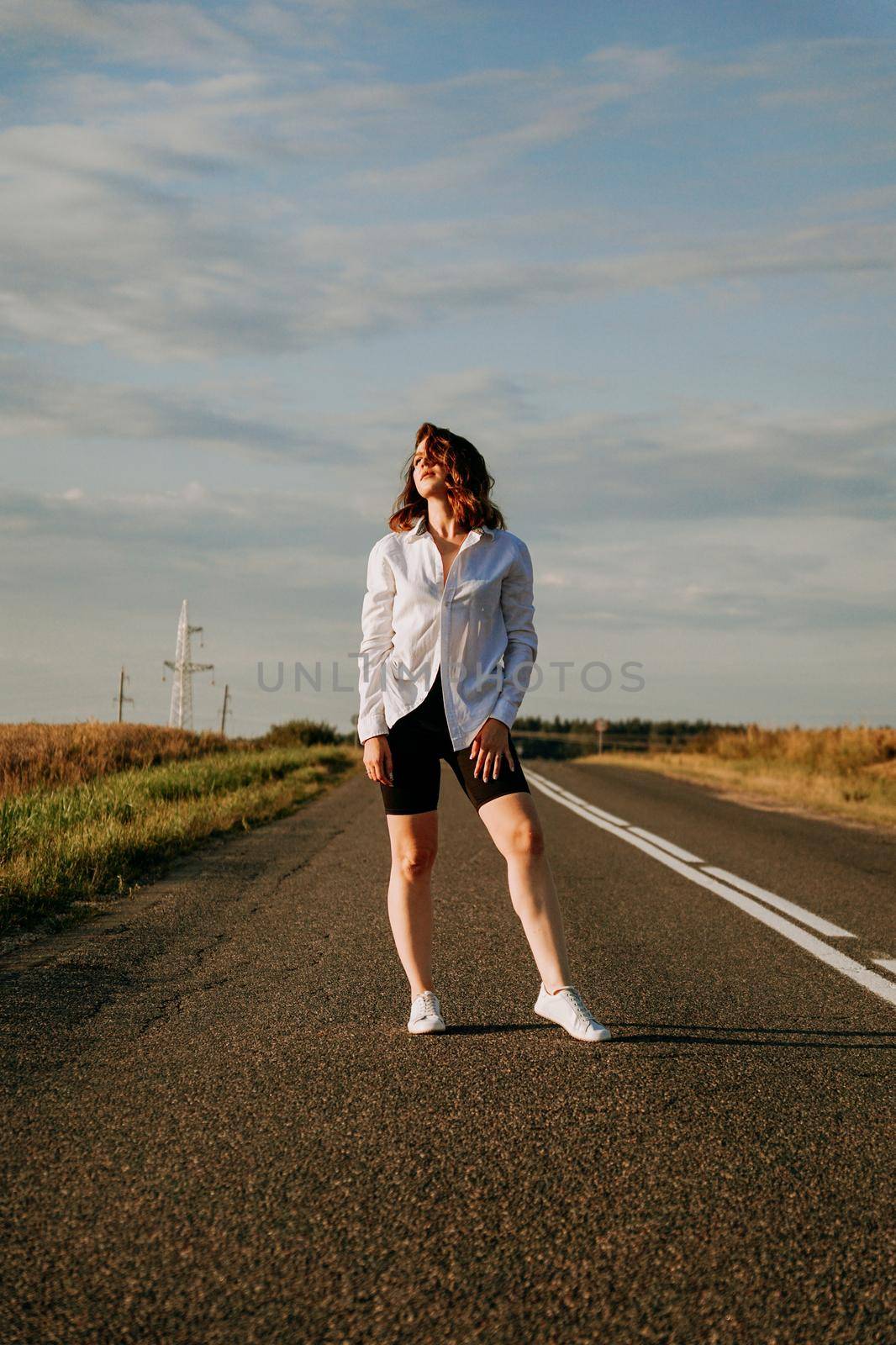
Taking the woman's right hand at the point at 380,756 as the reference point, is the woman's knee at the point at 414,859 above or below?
below

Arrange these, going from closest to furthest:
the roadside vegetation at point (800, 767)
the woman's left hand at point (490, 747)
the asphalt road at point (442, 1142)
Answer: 1. the asphalt road at point (442, 1142)
2. the woman's left hand at point (490, 747)
3. the roadside vegetation at point (800, 767)

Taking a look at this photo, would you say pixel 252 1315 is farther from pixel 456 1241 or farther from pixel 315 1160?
pixel 315 1160

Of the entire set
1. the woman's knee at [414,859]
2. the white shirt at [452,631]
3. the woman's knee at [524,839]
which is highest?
the white shirt at [452,631]

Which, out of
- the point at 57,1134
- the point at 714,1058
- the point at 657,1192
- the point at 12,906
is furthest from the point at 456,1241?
the point at 12,906

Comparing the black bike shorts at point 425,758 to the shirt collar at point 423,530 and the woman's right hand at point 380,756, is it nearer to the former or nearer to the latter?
the woman's right hand at point 380,756

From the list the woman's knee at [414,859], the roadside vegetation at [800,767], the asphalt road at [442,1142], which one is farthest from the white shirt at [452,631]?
the roadside vegetation at [800,767]

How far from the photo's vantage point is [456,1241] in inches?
100

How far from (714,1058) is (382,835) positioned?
24.5ft

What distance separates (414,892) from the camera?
14.2ft

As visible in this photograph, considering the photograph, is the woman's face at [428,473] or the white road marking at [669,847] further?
the white road marking at [669,847]

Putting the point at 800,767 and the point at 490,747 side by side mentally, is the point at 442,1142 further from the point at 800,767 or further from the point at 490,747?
the point at 800,767

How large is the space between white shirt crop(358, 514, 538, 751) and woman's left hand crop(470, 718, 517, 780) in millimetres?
29

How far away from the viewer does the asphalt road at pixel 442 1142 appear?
2.31 m

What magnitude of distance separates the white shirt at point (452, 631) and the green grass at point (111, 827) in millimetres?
3362
